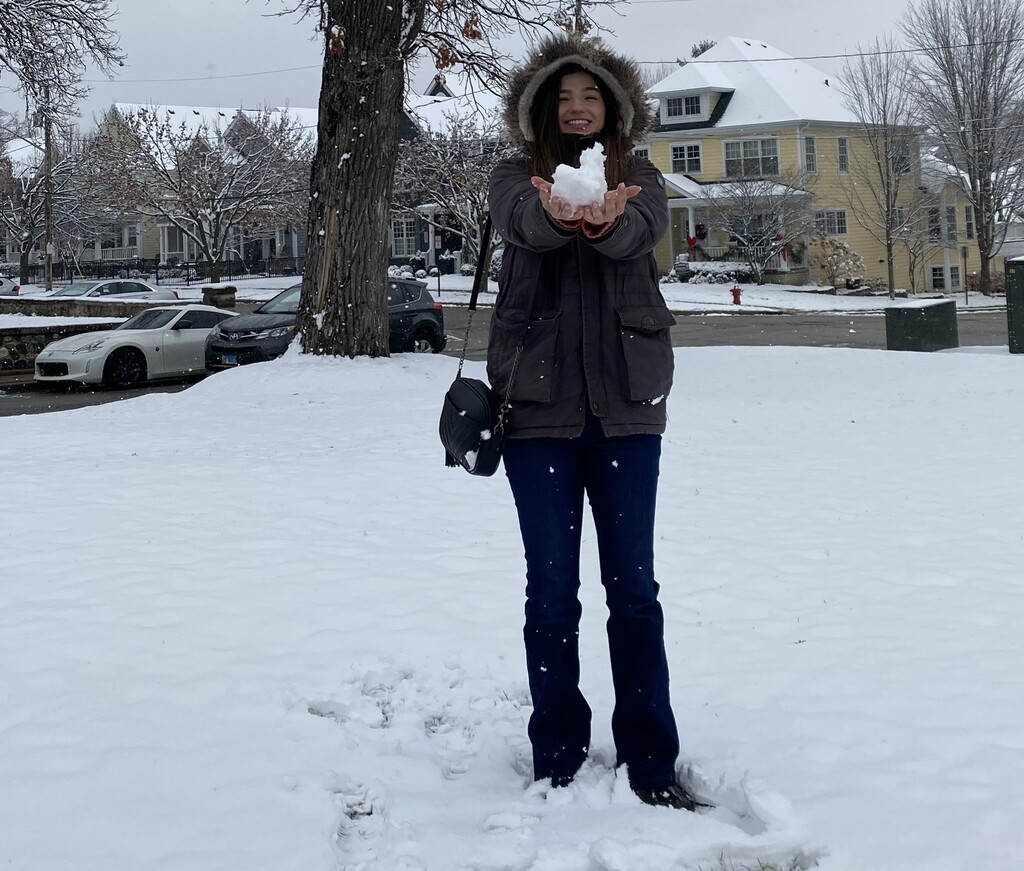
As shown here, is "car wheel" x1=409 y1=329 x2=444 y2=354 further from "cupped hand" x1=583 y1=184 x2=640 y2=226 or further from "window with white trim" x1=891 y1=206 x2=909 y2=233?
"window with white trim" x1=891 y1=206 x2=909 y2=233

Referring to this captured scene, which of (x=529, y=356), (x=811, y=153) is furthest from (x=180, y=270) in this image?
(x=529, y=356)

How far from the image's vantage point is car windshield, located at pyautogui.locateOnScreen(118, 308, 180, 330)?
60.6 feet

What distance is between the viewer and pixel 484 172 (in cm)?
4469

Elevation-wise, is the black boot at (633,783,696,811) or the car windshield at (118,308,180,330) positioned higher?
the car windshield at (118,308,180,330)

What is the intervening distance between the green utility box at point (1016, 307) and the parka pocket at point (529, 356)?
1526 cm

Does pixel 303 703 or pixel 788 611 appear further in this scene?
pixel 788 611

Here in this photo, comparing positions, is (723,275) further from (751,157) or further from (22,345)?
(22,345)

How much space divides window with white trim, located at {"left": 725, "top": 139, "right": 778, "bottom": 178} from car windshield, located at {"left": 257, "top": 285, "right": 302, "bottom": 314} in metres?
32.6

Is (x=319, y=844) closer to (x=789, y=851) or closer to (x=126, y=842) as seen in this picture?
(x=126, y=842)

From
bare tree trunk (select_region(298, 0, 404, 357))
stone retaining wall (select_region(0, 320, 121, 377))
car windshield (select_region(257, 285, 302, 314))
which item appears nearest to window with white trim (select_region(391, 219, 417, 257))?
stone retaining wall (select_region(0, 320, 121, 377))

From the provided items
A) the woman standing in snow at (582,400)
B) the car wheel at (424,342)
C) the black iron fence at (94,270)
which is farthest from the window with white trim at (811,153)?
the woman standing in snow at (582,400)

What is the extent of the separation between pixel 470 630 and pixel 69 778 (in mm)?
1755

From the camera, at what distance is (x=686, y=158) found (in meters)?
52.3

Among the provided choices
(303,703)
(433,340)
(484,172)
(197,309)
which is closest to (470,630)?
(303,703)
